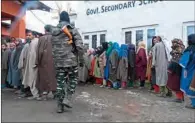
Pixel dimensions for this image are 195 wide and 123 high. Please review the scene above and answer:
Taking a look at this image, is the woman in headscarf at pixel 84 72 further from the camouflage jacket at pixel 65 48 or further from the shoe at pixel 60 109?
the shoe at pixel 60 109

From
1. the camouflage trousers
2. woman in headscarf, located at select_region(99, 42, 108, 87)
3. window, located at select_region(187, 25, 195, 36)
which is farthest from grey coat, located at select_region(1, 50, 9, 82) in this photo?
window, located at select_region(187, 25, 195, 36)

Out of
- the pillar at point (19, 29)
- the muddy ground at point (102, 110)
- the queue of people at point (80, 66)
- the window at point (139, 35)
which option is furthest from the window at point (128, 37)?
the muddy ground at point (102, 110)

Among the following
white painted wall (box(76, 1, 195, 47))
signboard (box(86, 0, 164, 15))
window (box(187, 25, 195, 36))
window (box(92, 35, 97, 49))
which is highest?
signboard (box(86, 0, 164, 15))

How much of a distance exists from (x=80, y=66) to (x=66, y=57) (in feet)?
1.47

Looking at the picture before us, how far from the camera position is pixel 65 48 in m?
7.09

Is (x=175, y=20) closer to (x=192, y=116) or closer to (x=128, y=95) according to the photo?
(x=128, y=95)

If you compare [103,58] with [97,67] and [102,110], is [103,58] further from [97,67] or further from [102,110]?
[102,110]

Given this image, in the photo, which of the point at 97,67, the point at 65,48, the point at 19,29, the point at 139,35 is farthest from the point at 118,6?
the point at 65,48

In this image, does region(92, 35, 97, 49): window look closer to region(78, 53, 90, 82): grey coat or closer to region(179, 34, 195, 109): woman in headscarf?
region(78, 53, 90, 82): grey coat

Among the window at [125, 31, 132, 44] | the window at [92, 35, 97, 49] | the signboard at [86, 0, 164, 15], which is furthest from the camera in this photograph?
the window at [92, 35, 97, 49]

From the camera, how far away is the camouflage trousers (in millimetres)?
6969

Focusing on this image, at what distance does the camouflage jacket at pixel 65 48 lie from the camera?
7.02 metres

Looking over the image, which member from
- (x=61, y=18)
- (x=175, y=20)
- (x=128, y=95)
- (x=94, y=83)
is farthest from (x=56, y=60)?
(x=175, y=20)

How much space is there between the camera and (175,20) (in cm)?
1608
